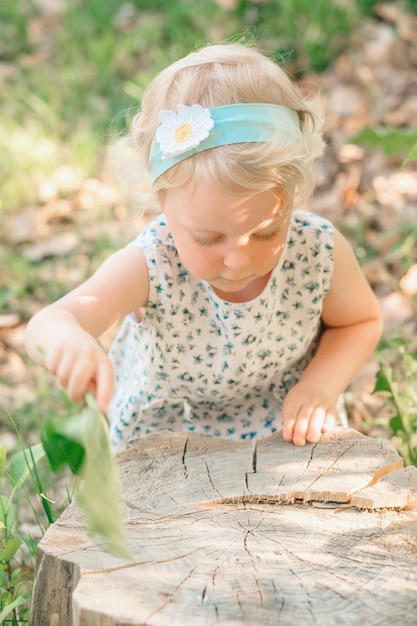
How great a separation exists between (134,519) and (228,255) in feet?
1.82

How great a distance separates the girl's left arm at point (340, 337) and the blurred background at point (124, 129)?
1.23 feet

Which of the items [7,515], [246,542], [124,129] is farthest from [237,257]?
[124,129]

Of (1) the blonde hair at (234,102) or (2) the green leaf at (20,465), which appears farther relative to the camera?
(1) the blonde hair at (234,102)

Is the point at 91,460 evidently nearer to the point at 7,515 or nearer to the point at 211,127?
the point at 7,515

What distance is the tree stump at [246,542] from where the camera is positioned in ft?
4.09

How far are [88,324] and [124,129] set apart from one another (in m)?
1.32

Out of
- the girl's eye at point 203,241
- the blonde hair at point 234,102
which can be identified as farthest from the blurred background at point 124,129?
the girl's eye at point 203,241

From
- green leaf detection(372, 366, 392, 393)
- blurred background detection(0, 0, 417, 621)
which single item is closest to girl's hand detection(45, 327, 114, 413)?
green leaf detection(372, 366, 392, 393)

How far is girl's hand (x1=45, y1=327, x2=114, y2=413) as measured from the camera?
1410 mm

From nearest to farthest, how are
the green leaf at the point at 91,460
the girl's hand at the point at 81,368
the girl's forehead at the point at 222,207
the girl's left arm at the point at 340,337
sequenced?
the green leaf at the point at 91,460 → the girl's hand at the point at 81,368 → the girl's forehead at the point at 222,207 → the girl's left arm at the point at 340,337

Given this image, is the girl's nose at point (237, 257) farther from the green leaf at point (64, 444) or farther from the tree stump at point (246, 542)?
the green leaf at point (64, 444)

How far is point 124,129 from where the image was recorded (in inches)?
117

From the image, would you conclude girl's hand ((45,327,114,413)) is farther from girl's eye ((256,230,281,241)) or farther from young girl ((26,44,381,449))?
girl's eye ((256,230,281,241))

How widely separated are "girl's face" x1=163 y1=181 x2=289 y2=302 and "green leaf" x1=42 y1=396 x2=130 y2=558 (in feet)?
1.81
